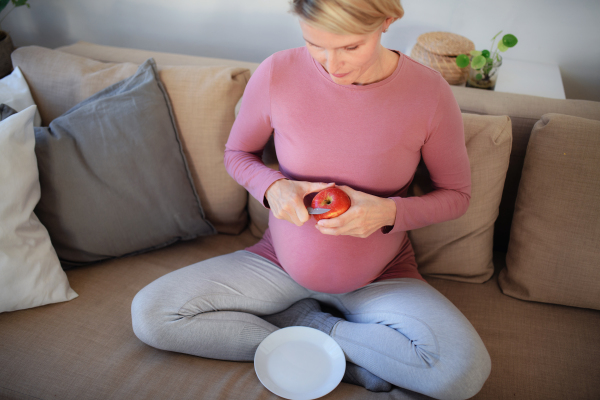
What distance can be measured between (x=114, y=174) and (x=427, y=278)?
1068mm

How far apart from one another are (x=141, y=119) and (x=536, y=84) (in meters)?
1.38

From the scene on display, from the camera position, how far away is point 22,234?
43.9 inches

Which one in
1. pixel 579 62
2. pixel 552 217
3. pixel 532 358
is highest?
pixel 579 62

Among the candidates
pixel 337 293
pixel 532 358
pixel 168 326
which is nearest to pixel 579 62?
pixel 532 358

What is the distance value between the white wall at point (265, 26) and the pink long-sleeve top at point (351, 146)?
728mm

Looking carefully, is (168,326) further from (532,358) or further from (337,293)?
(532,358)

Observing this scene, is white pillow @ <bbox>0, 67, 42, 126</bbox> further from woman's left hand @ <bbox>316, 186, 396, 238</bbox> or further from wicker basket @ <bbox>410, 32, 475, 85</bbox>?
wicker basket @ <bbox>410, 32, 475, 85</bbox>

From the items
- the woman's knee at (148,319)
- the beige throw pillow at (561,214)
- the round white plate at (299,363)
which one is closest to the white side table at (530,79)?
the beige throw pillow at (561,214)

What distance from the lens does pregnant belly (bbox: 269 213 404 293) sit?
111cm

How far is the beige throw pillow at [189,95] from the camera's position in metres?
1.36

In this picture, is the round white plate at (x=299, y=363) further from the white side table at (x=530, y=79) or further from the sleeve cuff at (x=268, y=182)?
the white side table at (x=530, y=79)

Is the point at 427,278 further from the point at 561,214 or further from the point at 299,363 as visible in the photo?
the point at 299,363

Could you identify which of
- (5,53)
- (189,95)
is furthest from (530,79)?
(5,53)

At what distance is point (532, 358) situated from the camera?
112cm
